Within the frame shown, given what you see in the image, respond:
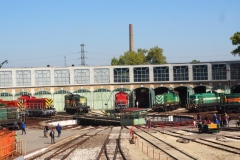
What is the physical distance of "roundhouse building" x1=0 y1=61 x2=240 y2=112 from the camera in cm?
8294

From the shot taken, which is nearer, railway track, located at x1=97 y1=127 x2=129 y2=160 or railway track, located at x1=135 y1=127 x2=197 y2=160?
railway track, located at x1=135 y1=127 x2=197 y2=160

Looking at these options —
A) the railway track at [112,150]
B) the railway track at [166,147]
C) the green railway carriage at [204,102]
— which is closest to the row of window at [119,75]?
the green railway carriage at [204,102]

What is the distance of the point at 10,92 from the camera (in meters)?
82.5

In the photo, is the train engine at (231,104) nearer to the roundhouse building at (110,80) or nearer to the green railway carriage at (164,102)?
the green railway carriage at (164,102)

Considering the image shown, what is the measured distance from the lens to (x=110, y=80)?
8575 cm

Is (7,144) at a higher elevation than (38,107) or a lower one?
lower

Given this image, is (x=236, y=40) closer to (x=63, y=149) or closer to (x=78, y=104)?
(x=78, y=104)

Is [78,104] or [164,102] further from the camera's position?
[164,102]

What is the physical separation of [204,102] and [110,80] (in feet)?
79.4

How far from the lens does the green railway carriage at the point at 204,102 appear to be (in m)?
67.2

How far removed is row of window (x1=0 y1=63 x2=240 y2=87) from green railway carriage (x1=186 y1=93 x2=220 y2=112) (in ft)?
48.0

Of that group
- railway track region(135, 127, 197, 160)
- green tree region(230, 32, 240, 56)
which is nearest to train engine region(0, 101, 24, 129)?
railway track region(135, 127, 197, 160)

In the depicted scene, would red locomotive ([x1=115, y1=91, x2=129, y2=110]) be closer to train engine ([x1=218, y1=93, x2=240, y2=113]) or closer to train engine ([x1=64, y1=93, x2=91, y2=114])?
train engine ([x1=64, y1=93, x2=91, y2=114])

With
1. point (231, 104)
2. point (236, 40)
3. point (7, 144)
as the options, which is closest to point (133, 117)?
point (231, 104)
